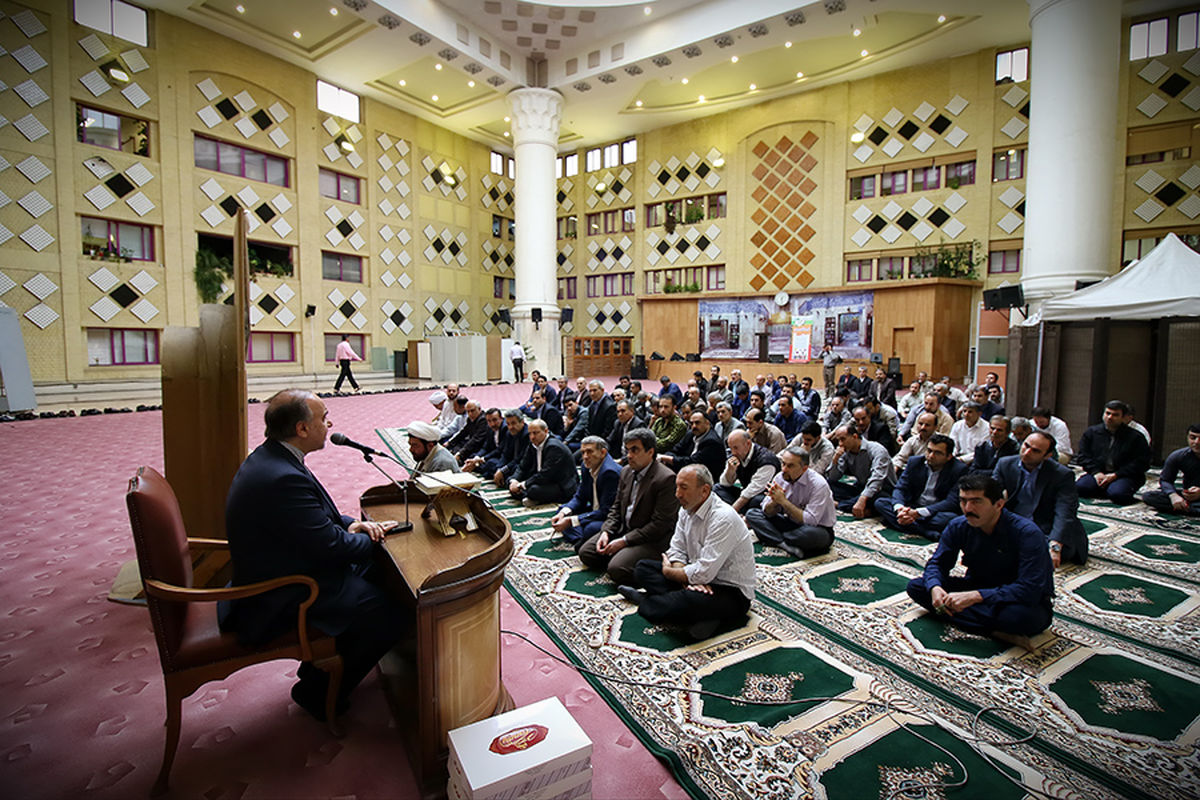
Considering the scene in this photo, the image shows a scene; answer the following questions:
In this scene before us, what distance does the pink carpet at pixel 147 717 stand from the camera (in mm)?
1881

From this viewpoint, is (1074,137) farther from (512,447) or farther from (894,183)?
(512,447)

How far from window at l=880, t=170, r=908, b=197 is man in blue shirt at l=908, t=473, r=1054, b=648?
55.9 ft

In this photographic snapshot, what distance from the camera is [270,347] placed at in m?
16.5

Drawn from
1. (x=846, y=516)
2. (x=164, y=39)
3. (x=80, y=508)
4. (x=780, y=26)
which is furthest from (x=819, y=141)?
(x=80, y=508)

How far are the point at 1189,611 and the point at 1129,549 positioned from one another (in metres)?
1.11


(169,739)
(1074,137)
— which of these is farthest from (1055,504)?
(1074,137)

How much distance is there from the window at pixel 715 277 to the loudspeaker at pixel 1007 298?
398 inches

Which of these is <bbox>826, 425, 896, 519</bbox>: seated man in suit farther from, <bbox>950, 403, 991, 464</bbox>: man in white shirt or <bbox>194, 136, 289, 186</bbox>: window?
<bbox>194, 136, 289, 186</bbox>: window

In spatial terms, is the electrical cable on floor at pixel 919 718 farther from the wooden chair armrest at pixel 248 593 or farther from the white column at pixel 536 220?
the white column at pixel 536 220

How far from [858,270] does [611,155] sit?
1060 cm

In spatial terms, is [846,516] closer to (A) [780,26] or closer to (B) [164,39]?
(A) [780,26]

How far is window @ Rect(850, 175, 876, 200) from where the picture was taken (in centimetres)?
1752

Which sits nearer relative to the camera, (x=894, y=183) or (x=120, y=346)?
(x=120, y=346)

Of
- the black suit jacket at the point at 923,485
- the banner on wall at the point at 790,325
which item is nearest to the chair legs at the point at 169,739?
the black suit jacket at the point at 923,485
